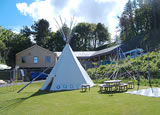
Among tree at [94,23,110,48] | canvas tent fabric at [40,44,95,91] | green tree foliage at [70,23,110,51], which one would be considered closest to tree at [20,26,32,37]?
green tree foliage at [70,23,110,51]

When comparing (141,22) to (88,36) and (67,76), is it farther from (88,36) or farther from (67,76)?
(67,76)

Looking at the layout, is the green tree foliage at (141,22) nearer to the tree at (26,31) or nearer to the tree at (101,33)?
the tree at (101,33)

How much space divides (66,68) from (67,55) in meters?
1.17

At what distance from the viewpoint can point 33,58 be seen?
1188 inches

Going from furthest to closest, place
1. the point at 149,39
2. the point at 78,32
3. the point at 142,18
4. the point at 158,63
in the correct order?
1. the point at 78,32
2. the point at 142,18
3. the point at 149,39
4. the point at 158,63

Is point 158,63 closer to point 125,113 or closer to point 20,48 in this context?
point 125,113

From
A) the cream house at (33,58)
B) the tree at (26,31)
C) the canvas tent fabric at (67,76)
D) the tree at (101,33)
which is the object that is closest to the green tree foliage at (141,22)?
the tree at (101,33)

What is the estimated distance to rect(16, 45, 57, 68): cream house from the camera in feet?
98.2

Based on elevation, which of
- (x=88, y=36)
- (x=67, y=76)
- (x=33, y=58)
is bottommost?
(x=67, y=76)

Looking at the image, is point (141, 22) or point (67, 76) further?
point (141, 22)

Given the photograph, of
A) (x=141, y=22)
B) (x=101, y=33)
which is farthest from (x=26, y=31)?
(x=141, y=22)

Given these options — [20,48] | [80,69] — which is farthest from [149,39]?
[20,48]

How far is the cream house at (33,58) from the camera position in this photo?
29.9m

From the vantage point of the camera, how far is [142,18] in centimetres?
3450
